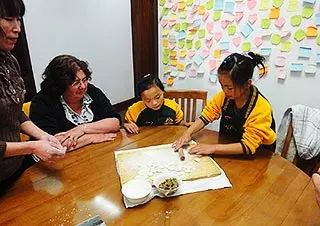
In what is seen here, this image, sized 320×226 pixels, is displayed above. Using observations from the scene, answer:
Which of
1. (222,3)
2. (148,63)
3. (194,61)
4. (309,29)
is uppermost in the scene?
(222,3)

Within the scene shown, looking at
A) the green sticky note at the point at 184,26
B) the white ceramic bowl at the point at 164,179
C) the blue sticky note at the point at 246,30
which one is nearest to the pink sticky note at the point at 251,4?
the blue sticky note at the point at 246,30

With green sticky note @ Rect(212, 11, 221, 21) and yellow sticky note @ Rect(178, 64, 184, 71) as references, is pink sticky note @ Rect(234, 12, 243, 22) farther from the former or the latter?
yellow sticky note @ Rect(178, 64, 184, 71)

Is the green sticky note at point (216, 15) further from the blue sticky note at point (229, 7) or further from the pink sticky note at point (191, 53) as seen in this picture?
the pink sticky note at point (191, 53)

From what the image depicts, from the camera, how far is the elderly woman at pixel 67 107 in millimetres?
1553

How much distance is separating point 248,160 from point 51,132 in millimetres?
1075

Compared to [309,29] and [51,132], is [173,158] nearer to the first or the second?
[51,132]

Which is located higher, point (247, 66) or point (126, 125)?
point (247, 66)

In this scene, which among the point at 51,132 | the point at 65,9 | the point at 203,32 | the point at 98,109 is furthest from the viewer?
the point at 65,9

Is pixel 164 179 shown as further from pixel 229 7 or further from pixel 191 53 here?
pixel 191 53

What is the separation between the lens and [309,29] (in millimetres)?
1934

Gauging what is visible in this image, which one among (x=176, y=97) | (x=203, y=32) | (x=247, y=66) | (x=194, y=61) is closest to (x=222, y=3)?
(x=203, y=32)

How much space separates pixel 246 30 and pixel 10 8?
5.80 ft

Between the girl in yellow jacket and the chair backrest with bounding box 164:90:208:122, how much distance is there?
0.54 m

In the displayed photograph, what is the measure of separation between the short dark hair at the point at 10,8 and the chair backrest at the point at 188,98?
1.21m
